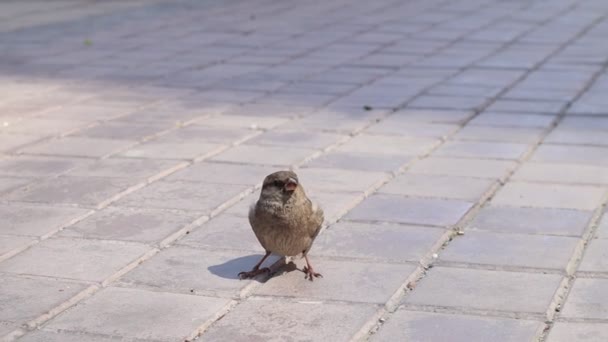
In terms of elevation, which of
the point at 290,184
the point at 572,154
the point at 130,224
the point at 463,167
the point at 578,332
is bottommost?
the point at 572,154

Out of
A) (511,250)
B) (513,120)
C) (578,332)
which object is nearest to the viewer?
(578,332)

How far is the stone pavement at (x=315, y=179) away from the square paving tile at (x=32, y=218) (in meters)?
0.02

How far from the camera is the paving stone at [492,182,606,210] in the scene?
5.51 metres

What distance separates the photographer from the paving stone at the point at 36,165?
6.17m

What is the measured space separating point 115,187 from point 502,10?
25.8 feet

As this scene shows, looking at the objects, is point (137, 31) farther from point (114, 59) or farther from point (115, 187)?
point (115, 187)

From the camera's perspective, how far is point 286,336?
3879 mm

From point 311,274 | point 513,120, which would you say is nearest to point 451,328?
point 311,274

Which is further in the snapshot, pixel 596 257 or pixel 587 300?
pixel 596 257

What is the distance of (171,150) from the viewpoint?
667cm

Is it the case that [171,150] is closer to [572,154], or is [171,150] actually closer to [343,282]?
[572,154]

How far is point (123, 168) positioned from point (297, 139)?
1.17 m

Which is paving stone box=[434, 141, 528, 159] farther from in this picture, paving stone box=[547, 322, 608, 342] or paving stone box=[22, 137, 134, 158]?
paving stone box=[547, 322, 608, 342]

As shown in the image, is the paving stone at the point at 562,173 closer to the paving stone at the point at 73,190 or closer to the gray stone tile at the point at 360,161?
the gray stone tile at the point at 360,161
